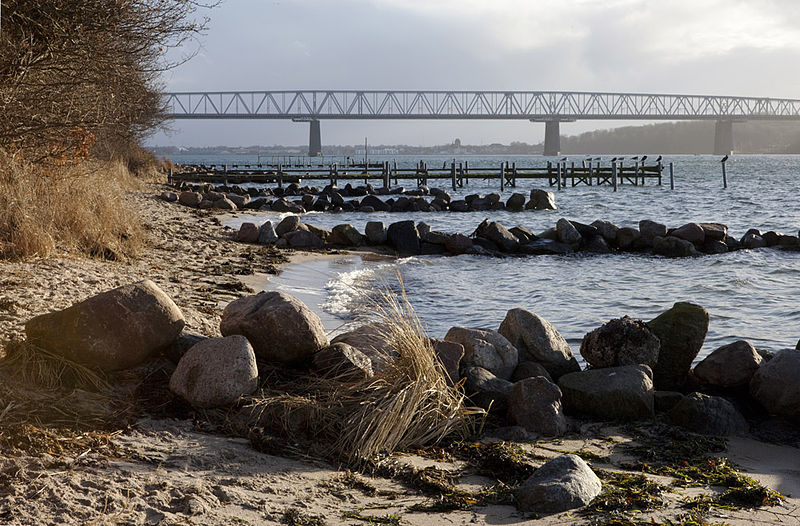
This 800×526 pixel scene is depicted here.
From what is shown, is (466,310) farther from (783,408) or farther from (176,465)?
(176,465)

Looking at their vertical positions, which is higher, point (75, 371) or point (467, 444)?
point (75, 371)

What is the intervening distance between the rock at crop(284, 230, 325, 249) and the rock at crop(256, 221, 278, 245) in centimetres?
29

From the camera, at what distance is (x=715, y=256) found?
17.0 m

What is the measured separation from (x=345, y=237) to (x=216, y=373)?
12.9 metres

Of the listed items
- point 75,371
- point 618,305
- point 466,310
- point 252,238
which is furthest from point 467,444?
point 252,238

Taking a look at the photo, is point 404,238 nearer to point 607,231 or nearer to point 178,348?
point 607,231

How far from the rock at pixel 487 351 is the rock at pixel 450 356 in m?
0.38

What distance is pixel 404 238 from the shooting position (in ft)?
56.0

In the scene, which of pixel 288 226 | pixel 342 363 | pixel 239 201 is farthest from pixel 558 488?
pixel 239 201

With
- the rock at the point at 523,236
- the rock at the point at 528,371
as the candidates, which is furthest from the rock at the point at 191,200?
the rock at the point at 528,371

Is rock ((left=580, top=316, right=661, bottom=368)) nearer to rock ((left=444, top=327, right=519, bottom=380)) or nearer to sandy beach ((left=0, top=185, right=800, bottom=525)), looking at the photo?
rock ((left=444, top=327, right=519, bottom=380))

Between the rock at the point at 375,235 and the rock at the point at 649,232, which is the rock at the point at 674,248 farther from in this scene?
the rock at the point at 375,235

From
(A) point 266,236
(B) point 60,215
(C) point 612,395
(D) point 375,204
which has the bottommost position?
(C) point 612,395

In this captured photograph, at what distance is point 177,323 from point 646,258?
14.0 metres
